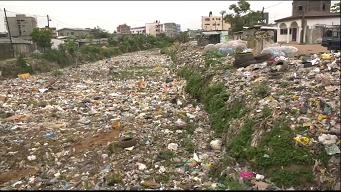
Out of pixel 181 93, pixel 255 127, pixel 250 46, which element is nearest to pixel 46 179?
pixel 255 127

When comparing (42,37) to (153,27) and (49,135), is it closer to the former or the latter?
(49,135)

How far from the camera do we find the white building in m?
7.43

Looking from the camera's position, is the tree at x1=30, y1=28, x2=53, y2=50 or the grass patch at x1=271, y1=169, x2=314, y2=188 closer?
the grass patch at x1=271, y1=169, x2=314, y2=188

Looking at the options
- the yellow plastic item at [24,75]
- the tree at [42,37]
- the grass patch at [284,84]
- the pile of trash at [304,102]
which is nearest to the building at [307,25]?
the pile of trash at [304,102]

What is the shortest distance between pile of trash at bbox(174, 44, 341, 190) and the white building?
138 centimetres

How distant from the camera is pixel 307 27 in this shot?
10.2 meters

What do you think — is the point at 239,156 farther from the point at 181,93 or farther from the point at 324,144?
the point at 181,93

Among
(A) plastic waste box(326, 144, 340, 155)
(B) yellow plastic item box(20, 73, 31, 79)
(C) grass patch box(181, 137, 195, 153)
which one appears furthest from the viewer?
(B) yellow plastic item box(20, 73, 31, 79)

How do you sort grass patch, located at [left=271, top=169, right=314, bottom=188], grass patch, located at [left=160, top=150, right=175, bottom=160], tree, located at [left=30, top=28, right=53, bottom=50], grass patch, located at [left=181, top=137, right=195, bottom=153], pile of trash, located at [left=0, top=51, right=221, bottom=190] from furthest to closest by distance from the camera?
tree, located at [left=30, top=28, right=53, bottom=50], grass patch, located at [left=181, top=137, right=195, bottom=153], grass patch, located at [left=160, top=150, right=175, bottom=160], pile of trash, located at [left=0, top=51, right=221, bottom=190], grass patch, located at [left=271, top=169, right=314, bottom=188]

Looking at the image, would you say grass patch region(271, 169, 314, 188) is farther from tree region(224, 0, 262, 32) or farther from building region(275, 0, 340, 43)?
tree region(224, 0, 262, 32)

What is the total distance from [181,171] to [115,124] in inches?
89.8

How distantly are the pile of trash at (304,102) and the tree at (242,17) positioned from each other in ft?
85.1

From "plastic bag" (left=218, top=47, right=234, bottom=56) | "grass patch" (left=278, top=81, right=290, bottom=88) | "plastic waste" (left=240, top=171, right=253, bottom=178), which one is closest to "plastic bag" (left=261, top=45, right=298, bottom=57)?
"plastic bag" (left=218, top=47, right=234, bottom=56)

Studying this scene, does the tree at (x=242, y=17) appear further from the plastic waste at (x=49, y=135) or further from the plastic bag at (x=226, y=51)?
the plastic waste at (x=49, y=135)
